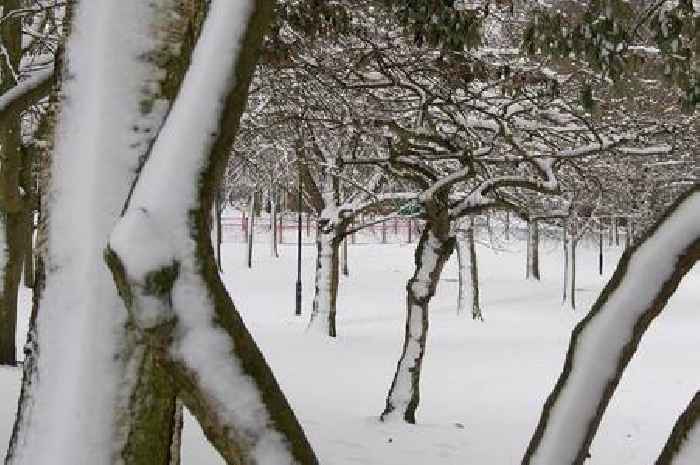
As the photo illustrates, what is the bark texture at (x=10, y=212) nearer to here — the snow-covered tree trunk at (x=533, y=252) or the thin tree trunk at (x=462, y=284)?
the thin tree trunk at (x=462, y=284)

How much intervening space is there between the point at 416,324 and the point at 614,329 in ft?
28.0

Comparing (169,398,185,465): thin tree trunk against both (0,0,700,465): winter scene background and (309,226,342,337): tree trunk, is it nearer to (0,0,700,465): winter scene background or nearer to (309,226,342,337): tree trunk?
(0,0,700,465): winter scene background

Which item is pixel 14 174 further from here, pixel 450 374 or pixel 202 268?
pixel 202 268

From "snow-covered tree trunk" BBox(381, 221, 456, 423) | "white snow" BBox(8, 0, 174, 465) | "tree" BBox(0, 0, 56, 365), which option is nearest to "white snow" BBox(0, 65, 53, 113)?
"white snow" BBox(8, 0, 174, 465)

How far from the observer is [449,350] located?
17.8 metres

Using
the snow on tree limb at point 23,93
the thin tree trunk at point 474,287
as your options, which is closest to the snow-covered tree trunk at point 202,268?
the snow on tree limb at point 23,93

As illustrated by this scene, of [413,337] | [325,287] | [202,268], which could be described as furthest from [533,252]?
[202,268]

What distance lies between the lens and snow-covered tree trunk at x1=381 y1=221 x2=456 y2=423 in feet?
34.1

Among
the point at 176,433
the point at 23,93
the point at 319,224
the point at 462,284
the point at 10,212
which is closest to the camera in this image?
the point at 176,433

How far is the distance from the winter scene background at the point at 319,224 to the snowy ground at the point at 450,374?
3.3 inches

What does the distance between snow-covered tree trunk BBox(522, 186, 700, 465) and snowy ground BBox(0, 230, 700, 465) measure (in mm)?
5064

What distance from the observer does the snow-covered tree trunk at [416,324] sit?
1041cm

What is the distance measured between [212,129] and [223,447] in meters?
0.78

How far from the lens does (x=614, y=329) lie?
2.02 m
